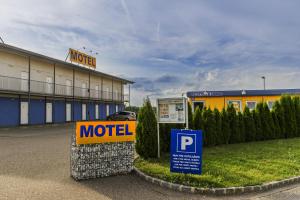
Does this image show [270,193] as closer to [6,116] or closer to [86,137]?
[86,137]

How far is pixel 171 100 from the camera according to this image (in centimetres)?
812

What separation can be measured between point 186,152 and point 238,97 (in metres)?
A: 21.6

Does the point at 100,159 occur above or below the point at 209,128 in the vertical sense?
below

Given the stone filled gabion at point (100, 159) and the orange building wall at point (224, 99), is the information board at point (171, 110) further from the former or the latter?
the orange building wall at point (224, 99)

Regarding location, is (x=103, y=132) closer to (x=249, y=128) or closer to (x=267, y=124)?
(x=249, y=128)

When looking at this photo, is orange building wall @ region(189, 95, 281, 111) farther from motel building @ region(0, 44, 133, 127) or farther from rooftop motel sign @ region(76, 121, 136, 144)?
rooftop motel sign @ region(76, 121, 136, 144)

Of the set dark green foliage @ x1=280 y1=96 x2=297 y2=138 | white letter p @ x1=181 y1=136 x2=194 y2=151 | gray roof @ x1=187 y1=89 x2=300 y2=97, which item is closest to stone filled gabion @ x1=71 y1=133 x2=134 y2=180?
white letter p @ x1=181 y1=136 x2=194 y2=151

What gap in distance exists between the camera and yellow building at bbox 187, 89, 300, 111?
24516 mm

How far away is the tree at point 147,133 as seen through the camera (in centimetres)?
816

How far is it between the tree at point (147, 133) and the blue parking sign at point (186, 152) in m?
2.22

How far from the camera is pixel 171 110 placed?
8.12 metres

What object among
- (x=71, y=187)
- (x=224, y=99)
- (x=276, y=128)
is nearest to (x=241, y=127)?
(x=276, y=128)

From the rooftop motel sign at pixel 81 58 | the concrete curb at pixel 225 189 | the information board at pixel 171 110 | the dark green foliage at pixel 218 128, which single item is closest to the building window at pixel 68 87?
the rooftop motel sign at pixel 81 58

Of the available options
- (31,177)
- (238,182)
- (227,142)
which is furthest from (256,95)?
(31,177)
